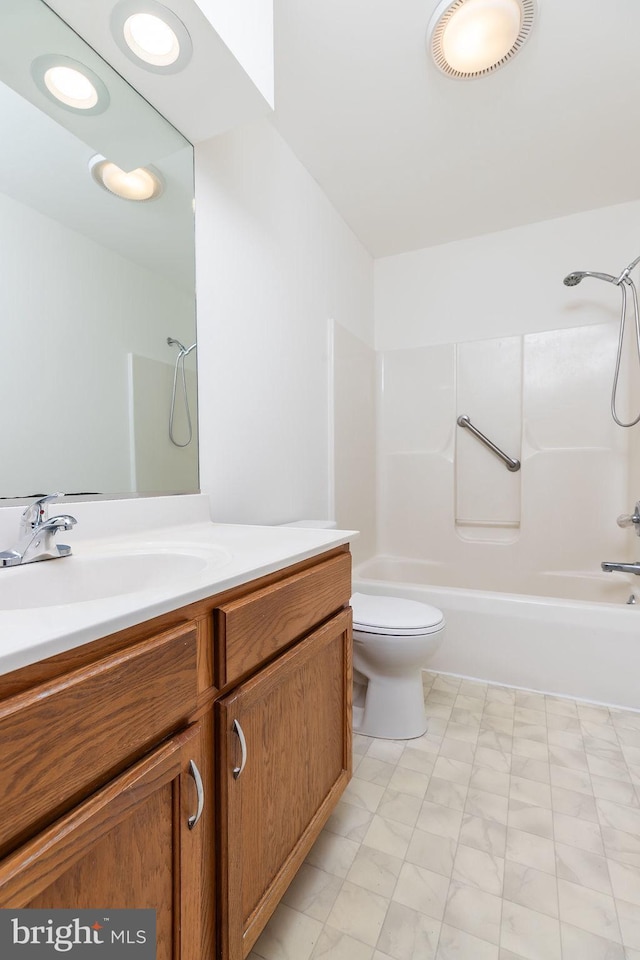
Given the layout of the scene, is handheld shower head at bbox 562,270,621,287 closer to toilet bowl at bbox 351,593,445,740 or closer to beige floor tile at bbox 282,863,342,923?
toilet bowl at bbox 351,593,445,740

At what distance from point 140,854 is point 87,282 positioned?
110cm

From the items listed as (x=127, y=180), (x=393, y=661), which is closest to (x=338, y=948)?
(x=393, y=661)

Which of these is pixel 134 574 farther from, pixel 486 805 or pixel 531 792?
pixel 531 792

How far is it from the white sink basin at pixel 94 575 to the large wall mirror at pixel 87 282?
0.22 metres

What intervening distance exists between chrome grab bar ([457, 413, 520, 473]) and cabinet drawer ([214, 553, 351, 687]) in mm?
1776

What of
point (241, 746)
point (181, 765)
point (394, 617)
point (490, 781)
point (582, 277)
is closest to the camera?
point (181, 765)

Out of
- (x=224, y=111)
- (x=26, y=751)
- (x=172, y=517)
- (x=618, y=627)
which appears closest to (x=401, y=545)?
(x=618, y=627)

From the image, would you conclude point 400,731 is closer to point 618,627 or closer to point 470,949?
point 470,949

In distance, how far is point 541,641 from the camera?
1.77 metres

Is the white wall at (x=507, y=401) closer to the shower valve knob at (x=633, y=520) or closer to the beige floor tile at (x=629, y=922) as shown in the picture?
the shower valve knob at (x=633, y=520)

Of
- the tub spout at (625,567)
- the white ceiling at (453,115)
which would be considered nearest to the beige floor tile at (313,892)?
the tub spout at (625,567)

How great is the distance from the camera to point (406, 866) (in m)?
1.01

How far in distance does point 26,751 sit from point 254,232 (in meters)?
1.69

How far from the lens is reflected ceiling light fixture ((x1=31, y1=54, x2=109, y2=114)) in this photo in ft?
3.09
